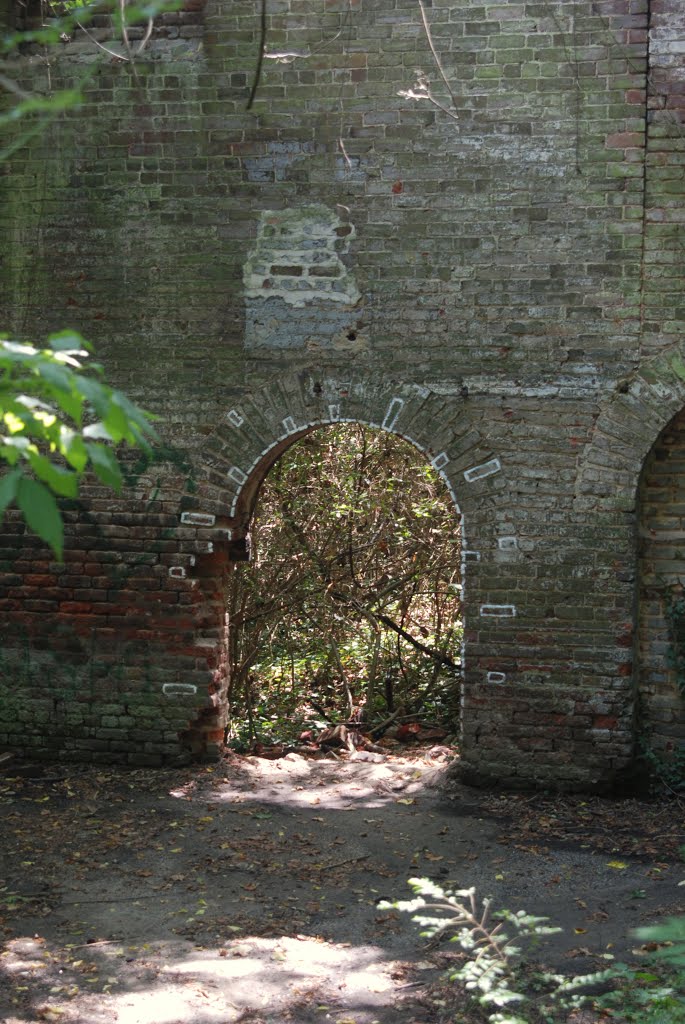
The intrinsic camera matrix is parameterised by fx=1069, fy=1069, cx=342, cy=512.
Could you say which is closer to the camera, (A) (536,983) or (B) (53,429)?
(B) (53,429)

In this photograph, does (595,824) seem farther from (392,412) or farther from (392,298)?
(392,298)

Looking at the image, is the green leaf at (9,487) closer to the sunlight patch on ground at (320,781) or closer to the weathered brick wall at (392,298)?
the weathered brick wall at (392,298)

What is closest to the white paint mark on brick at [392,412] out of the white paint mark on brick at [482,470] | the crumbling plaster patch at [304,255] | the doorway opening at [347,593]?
the white paint mark on brick at [482,470]

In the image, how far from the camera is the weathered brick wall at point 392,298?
618cm

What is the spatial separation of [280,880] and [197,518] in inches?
88.8

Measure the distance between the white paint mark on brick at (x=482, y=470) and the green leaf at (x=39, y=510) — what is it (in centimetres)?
440

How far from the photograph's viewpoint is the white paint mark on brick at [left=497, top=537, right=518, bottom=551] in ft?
20.9

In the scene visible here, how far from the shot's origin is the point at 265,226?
6.49 m

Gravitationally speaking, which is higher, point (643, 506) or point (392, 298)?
point (392, 298)

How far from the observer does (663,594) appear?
6.52 meters

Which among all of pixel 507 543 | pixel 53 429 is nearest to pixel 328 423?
pixel 507 543

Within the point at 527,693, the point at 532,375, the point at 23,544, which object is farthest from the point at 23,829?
the point at 532,375

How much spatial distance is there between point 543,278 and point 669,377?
0.93m

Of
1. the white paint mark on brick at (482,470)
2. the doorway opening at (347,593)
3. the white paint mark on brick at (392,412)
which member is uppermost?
the white paint mark on brick at (392,412)
